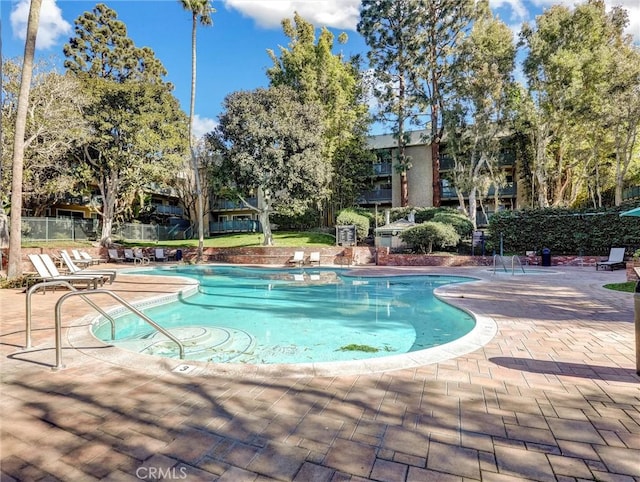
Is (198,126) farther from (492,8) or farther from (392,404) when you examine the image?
(392,404)

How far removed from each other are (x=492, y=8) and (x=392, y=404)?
89.2ft

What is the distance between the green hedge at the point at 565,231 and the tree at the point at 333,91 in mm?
11615

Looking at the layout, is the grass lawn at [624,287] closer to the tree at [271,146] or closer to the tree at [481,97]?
the tree at [481,97]

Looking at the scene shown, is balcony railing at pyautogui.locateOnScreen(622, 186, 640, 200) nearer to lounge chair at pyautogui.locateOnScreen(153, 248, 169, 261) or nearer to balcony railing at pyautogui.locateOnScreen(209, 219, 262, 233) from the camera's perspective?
balcony railing at pyautogui.locateOnScreen(209, 219, 262, 233)

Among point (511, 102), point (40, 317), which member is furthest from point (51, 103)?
point (511, 102)

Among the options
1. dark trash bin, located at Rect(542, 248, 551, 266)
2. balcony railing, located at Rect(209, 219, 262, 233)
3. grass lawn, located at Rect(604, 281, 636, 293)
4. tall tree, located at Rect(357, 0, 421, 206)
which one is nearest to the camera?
grass lawn, located at Rect(604, 281, 636, 293)

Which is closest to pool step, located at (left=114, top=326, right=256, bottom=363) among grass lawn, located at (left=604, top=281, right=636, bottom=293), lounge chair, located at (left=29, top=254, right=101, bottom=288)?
lounge chair, located at (left=29, top=254, right=101, bottom=288)

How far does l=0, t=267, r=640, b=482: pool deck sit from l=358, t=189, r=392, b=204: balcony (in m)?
26.1

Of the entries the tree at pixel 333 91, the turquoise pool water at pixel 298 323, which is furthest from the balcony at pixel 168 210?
the turquoise pool water at pixel 298 323

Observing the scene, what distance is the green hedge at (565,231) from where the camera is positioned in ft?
54.2

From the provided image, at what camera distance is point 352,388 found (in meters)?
3.16

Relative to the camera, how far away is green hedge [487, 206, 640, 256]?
16531 millimetres

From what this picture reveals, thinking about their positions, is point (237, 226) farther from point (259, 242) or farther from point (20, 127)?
point (20, 127)

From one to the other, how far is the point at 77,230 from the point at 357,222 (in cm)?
1871
